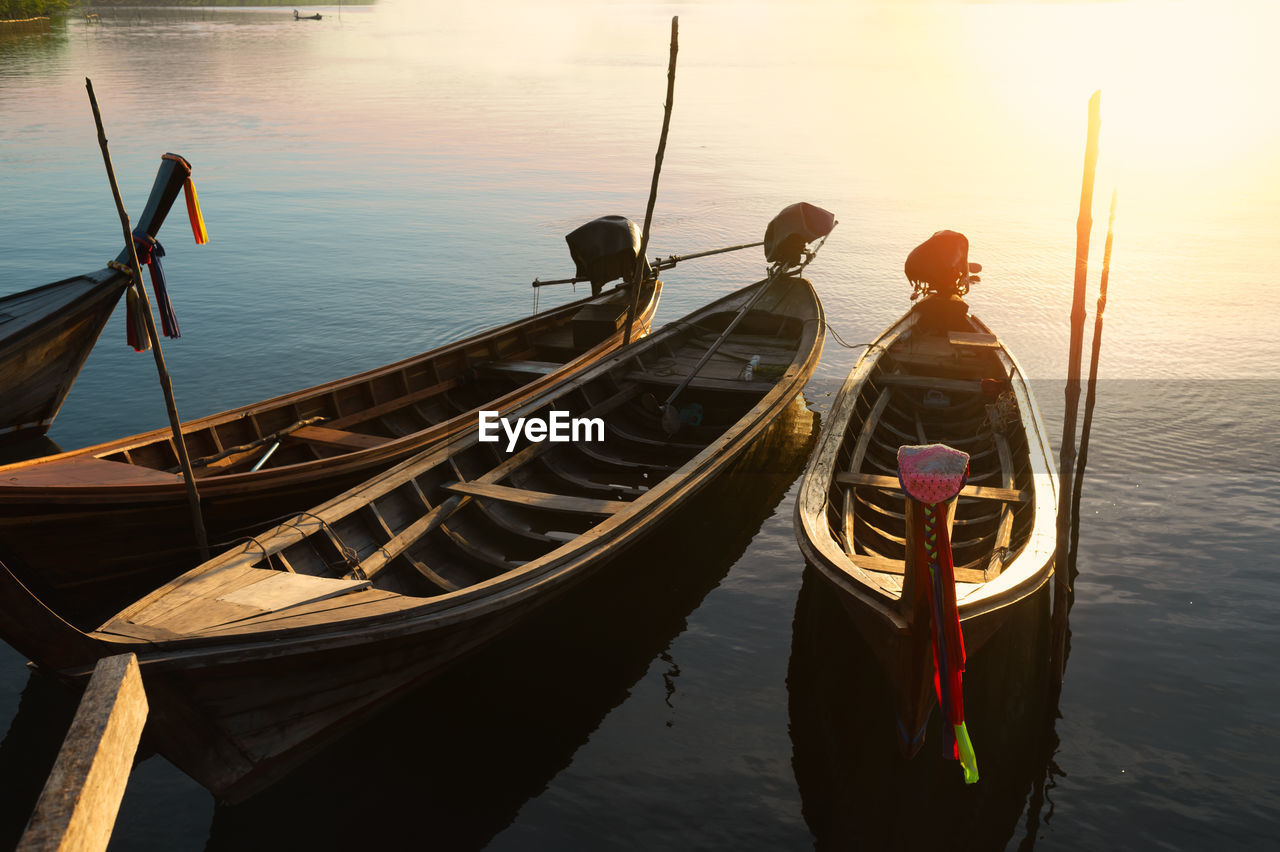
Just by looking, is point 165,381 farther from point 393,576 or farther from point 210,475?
point 393,576

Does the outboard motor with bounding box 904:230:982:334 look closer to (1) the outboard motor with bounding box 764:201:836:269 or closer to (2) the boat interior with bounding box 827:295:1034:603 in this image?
(2) the boat interior with bounding box 827:295:1034:603

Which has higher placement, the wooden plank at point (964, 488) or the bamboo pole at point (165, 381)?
the bamboo pole at point (165, 381)

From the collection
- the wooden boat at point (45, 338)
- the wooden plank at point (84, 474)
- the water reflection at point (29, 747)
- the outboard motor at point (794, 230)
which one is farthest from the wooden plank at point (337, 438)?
the outboard motor at point (794, 230)

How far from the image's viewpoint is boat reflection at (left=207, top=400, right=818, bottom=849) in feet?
21.7

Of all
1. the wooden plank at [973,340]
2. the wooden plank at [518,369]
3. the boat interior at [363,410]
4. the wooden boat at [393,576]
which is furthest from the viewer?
the wooden plank at [518,369]

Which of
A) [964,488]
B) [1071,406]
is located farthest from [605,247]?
[1071,406]

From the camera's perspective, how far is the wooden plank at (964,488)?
8516 mm

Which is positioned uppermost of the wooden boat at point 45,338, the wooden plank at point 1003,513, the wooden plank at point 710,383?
the wooden boat at point 45,338

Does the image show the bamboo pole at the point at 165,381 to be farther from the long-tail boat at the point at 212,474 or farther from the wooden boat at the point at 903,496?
the wooden boat at the point at 903,496

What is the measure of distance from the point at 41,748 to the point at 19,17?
97632mm

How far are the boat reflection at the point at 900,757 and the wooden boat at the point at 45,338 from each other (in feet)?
35.7

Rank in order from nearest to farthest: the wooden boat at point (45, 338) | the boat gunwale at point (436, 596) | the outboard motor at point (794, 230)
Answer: the boat gunwale at point (436, 596)
the wooden boat at point (45, 338)
the outboard motor at point (794, 230)

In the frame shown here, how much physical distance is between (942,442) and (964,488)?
3089 millimetres

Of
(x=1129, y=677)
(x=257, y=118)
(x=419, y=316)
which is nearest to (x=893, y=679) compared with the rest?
(x=1129, y=677)
